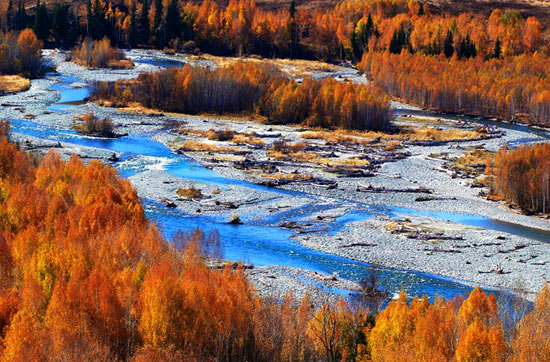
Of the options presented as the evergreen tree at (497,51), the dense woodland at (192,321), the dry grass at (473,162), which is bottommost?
the dry grass at (473,162)

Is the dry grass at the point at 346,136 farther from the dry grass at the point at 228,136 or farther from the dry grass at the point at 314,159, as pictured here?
the dry grass at the point at 314,159

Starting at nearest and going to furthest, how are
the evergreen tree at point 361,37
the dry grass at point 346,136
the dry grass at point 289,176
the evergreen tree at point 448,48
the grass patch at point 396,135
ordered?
1. the dry grass at point 289,176
2. the dry grass at point 346,136
3. the grass patch at point 396,135
4. the evergreen tree at point 448,48
5. the evergreen tree at point 361,37

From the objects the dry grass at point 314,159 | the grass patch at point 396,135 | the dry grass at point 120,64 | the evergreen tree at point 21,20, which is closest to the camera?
the dry grass at point 314,159

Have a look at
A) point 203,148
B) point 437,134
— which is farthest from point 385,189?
point 437,134

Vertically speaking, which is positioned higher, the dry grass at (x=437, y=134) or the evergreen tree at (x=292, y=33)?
the evergreen tree at (x=292, y=33)

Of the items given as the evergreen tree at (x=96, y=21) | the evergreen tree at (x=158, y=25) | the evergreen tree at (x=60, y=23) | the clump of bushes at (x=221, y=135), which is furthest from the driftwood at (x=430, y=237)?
the evergreen tree at (x=158, y=25)

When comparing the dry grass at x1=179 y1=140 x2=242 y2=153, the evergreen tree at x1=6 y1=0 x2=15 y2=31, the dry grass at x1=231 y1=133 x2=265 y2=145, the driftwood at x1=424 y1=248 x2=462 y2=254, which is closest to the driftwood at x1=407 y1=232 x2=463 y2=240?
the driftwood at x1=424 y1=248 x2=462 y2=254

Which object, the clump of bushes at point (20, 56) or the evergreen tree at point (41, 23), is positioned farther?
the evergreen tree at point (41, 23)
